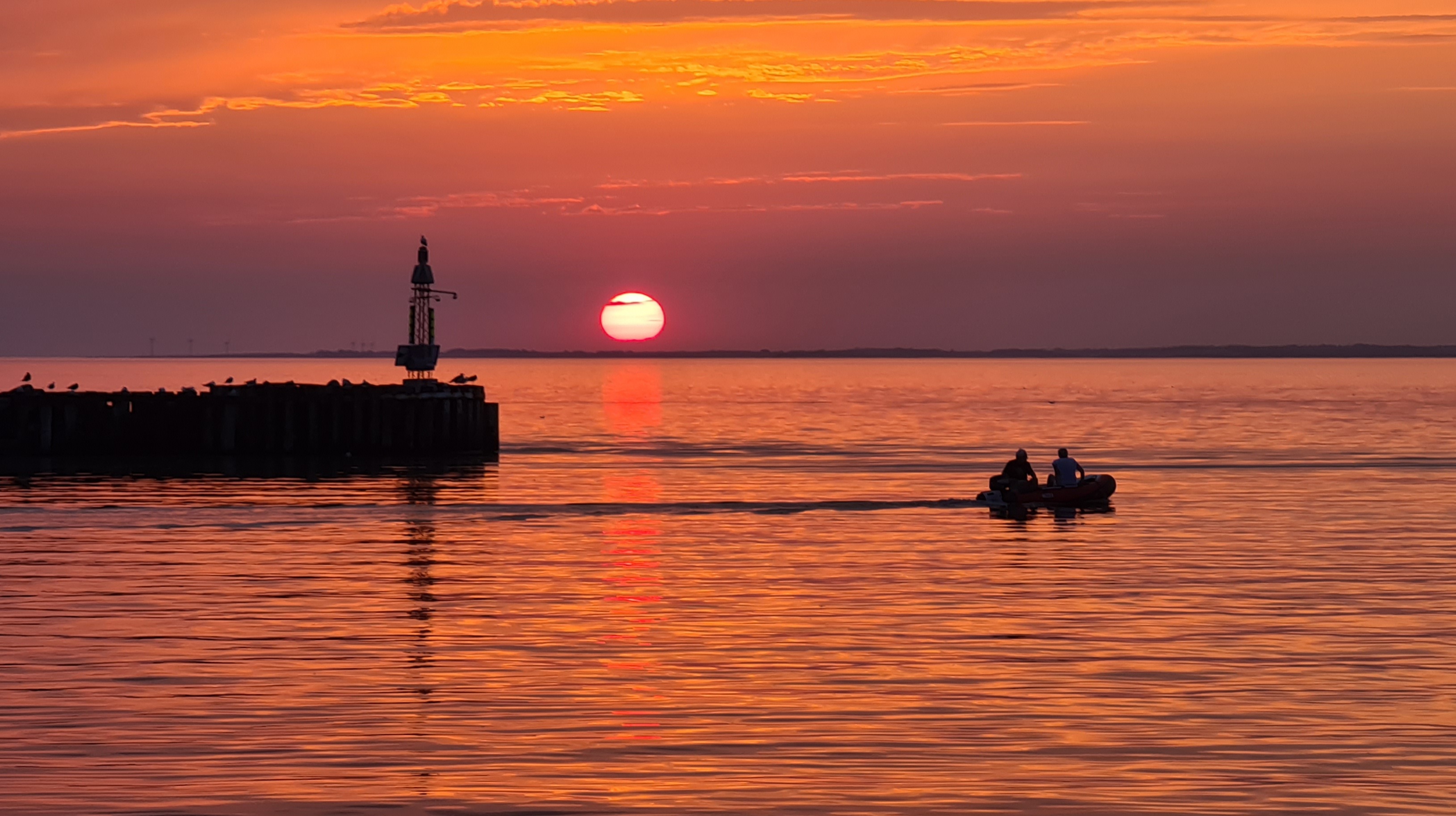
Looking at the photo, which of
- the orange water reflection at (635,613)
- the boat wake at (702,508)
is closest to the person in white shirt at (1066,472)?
the boat wake at (702,508)

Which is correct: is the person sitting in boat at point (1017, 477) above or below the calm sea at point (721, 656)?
above

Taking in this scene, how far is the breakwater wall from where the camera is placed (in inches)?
2731

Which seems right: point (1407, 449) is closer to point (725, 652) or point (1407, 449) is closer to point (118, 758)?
point (725, 652)

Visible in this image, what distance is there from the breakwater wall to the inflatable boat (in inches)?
1248

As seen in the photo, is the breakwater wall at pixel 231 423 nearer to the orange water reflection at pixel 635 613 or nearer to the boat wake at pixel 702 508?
the boat wake at pixel 702 508

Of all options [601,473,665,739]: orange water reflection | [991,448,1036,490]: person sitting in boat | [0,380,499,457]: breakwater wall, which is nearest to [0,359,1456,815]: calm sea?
[601,473,665,739]: orange water reflection

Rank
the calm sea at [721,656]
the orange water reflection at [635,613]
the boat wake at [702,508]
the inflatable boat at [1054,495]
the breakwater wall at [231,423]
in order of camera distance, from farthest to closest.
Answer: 1. the breakwater wall at [231,423]
2. the boat wake at [702,508]
3. the inflatable boat at [1054,495]
4. the orange water reflection at [635,613]
5. the calm sea at [721,656]

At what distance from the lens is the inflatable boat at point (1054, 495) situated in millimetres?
46375

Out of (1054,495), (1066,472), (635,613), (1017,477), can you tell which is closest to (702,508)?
(1017,477)

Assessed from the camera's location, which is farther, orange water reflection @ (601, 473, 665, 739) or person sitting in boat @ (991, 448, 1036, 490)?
person sitting in boat @ (991, 448, 1036, 490)

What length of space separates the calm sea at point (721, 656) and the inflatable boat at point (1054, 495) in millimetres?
573

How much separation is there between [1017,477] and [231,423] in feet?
121

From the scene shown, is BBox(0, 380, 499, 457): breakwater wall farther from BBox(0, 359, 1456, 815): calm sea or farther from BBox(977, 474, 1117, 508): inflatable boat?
BBox(977, 474, 1117, 508): inflatable boat

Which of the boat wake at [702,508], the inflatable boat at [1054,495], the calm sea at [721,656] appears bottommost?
the calm sea at [721,656]
